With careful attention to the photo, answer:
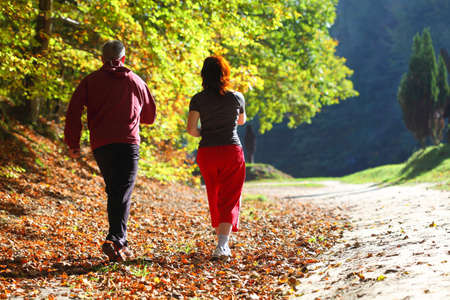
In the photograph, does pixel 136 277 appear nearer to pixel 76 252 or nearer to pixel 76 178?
pixel 76 252

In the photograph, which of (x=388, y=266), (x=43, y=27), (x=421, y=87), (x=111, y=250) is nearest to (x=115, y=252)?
(x=111, y=250)

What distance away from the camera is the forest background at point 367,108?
5600 centimetres

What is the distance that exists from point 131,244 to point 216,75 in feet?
8.91

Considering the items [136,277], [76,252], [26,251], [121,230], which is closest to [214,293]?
[136,277]

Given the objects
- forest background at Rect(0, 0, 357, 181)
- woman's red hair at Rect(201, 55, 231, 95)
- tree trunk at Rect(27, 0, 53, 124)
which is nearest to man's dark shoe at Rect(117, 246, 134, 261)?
woman's red hair at Rect(201, 55, 231, 95)

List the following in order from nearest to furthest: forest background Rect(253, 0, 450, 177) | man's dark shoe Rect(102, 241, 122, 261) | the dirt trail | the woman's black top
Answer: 1. the dirt trail
2. man's dark shoe Rect(102, 241, 122, 261)
3. the woman's black top
4. forest background Rect(253, 0, 450, 177)

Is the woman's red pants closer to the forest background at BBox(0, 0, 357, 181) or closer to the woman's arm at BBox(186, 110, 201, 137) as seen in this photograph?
the woman's arm at BBox(186, 110, 201, 137)

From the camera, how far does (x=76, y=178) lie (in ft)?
32.5

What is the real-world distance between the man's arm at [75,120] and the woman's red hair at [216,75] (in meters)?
1.36

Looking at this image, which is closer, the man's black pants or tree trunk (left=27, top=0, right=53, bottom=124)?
the man's black pants

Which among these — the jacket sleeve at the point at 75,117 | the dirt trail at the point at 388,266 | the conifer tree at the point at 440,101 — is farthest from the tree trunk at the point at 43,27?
the conifer tree at the point at 440,101

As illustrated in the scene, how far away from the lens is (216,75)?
4.70 meters

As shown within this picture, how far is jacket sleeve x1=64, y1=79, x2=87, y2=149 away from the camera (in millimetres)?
4359

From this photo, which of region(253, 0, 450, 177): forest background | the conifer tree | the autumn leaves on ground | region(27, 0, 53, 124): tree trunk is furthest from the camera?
region(253, 0, 450, 177): forest background
